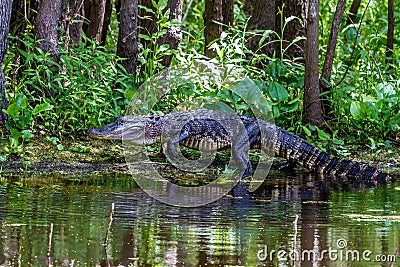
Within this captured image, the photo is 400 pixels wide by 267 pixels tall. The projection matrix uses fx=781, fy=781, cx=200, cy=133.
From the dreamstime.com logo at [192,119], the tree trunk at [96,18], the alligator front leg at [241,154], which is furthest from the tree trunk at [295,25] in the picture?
the tree trunk at [96,18]

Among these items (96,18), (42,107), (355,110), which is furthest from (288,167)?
(96,18)

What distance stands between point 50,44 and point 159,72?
1.63 m

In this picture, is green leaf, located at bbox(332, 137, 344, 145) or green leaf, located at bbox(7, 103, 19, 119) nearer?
green leaf, located at bbox(7, 103, 19, 119)

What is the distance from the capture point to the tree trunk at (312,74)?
10.8 m

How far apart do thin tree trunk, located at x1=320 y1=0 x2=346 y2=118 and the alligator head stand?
2.89m

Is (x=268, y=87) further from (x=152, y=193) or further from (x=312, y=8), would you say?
(x=152, y=193)

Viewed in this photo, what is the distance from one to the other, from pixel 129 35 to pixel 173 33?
1116 mm

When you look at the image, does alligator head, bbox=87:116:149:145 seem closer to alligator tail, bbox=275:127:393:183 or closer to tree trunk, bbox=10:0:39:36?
alligator tail, bbox=275:127:393:183

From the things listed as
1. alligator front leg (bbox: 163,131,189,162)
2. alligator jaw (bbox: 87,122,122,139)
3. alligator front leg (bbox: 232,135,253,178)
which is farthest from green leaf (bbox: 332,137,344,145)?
alligator jaw (bbox: 87,122,122,139)

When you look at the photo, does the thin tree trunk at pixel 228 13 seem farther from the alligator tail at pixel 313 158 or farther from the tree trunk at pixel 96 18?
the alligator tail at pixel 313 158

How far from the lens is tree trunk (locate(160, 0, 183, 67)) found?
493 inches

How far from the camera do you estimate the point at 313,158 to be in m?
9.75

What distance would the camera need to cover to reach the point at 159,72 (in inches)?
448

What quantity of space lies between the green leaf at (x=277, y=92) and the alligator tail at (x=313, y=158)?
0.94 metres
